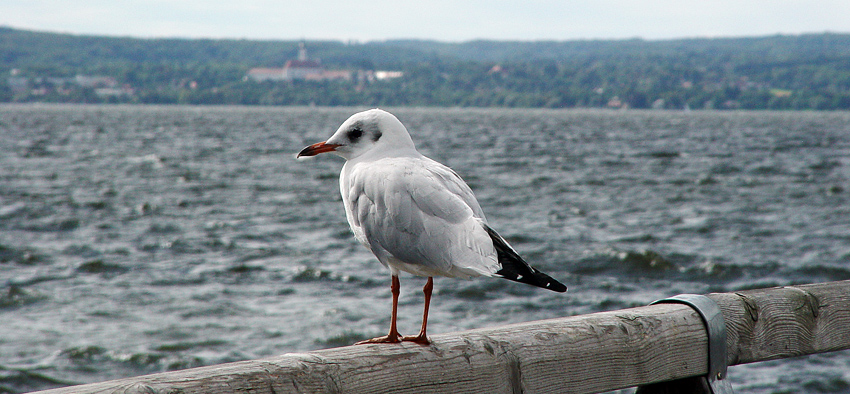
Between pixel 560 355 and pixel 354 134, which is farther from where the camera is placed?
pixel 354 134

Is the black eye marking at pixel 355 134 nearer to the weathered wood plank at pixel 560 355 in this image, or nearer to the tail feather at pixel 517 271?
the tail feather at pixel 517 271

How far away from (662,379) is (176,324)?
25.5 feet

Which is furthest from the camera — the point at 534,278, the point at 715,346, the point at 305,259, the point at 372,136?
the point at 305,259

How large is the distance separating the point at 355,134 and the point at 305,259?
10.7 metres

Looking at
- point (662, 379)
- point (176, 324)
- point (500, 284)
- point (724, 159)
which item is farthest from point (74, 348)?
point (724, 159)

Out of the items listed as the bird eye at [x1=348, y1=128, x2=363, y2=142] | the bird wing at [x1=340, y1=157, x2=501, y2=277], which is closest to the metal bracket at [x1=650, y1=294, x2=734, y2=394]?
the bird wing at [x1=340, y1=157, x2=501, y2=277]

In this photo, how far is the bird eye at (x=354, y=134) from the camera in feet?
10.2

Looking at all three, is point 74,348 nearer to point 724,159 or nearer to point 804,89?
point 724,159

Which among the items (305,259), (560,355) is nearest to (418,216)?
(560,355)

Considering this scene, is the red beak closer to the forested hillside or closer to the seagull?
the seagull

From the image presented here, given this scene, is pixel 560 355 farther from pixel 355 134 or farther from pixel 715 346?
pixel 355 134

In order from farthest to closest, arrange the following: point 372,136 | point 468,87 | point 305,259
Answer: point 468,87, point 305,259, point 372,136

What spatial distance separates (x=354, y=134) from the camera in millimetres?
3117

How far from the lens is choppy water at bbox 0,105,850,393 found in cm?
897
